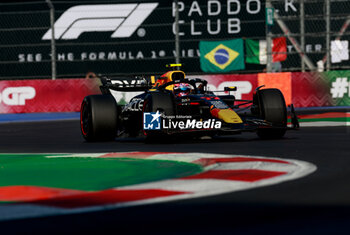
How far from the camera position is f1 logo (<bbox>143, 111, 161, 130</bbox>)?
11968mm

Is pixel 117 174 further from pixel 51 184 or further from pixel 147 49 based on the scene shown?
pixel 147 49

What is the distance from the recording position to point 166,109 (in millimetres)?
11984

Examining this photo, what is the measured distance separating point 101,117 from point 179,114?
4.10 feet

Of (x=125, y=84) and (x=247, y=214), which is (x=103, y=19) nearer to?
(x=125, y=84)

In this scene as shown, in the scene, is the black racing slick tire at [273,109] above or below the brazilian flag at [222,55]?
below

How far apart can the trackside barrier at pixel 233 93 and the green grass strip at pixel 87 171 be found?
1234 cm

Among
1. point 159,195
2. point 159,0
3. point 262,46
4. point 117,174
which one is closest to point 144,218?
point 159,195

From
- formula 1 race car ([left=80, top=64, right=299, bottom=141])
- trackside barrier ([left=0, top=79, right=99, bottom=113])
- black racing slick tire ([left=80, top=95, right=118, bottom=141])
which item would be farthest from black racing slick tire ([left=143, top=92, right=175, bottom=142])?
trackside barrier ([left=0, top=79, right=99, bottom=113])

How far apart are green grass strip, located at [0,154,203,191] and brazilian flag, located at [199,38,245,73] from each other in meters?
13.6

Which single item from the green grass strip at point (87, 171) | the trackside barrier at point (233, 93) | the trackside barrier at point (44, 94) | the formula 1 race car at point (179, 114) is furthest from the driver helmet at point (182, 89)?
the trackside barrier at point (44, 94)

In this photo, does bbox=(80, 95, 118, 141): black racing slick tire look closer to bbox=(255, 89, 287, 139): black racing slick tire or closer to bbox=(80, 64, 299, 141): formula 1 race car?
bbox=(80, 64, 299, 141): formula 1 race car

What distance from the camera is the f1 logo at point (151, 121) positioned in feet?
39.3

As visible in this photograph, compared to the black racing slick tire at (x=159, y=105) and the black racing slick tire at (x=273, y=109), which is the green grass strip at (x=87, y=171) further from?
the black racing slick tire at (x=273, y=109)

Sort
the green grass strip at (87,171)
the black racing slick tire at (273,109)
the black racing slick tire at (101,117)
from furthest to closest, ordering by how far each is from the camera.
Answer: the black racing slick tire at (101,117) → the black racing slick tire at (273,109) → the green grass strip at (87,171)
